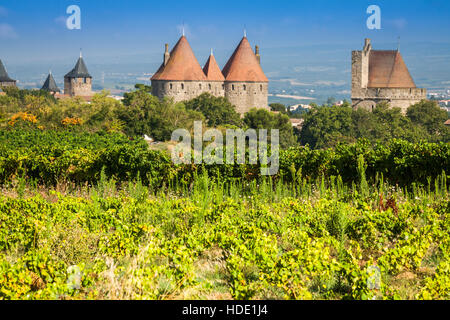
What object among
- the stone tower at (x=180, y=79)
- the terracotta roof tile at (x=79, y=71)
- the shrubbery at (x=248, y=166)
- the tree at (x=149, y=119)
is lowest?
the shrubbery at (x=248, y=166)

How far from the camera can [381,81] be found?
233ft

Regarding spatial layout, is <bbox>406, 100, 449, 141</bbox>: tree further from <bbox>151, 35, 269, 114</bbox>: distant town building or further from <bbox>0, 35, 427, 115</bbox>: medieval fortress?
<bbox>151, 35, 269, 114</bbox>: distant town building

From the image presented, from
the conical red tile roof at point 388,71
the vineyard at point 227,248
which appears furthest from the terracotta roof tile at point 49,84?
the vineyard at point 227,248

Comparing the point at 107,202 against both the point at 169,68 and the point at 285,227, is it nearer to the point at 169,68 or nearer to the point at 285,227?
the point at 285,227

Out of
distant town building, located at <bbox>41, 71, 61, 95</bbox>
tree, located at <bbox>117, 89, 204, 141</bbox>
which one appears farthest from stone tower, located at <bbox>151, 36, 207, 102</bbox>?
distant town building, located at <bbox>41, 71, 61, 95</bbox>

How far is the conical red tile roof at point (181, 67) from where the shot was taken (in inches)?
2424

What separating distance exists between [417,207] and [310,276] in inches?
85.1

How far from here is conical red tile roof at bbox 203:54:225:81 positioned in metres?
63.1

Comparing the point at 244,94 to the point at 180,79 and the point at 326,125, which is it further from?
the point at 326,125

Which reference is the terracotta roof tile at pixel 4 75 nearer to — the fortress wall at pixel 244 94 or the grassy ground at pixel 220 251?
the fortress wall at pixel 244 94

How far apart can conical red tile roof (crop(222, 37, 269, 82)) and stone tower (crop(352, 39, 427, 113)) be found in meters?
15.2

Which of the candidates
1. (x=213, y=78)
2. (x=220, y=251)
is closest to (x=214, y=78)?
(x=213, y=78)

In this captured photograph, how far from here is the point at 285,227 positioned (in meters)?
6.18
